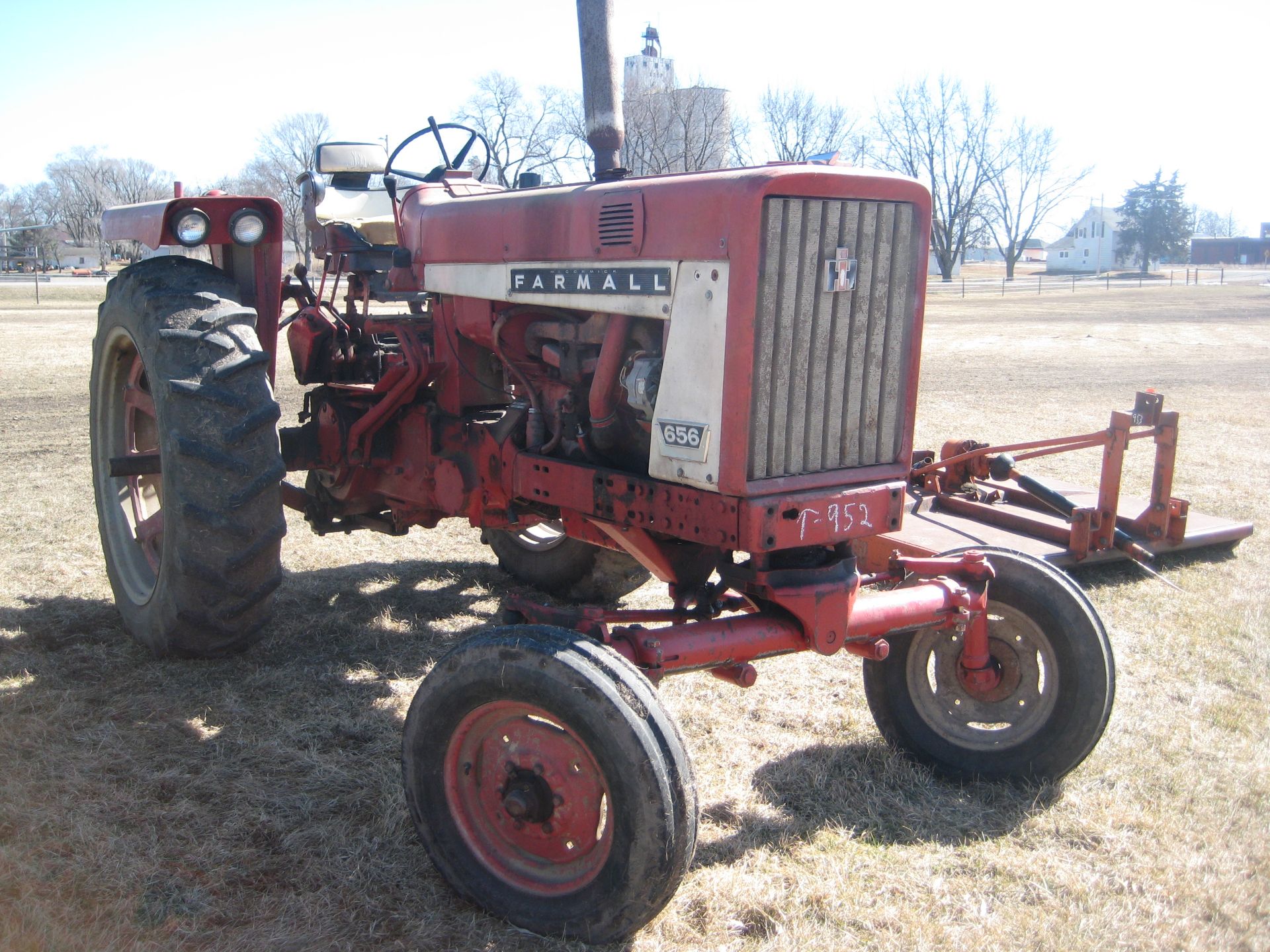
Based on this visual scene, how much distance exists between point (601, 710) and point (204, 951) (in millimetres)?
1043

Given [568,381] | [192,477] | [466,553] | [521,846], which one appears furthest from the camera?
[466,553]

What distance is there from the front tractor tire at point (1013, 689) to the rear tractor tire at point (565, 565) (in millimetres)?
1622

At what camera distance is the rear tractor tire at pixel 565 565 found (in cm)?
484

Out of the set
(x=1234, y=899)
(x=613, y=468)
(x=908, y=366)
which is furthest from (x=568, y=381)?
(x=1234, y=899)

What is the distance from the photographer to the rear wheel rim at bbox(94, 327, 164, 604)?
13.7 ft

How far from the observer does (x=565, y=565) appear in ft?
16.1

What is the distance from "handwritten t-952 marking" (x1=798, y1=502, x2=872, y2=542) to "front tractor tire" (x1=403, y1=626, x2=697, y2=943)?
1.89 ft

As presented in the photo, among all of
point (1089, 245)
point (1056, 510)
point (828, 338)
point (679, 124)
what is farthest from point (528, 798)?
point (1089, 245)

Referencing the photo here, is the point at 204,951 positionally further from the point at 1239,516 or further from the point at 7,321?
the point at 7,321

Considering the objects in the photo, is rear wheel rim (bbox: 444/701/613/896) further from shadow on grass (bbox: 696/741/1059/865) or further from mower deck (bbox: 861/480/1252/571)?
mower deck (bbox: 861/480/1252/571)

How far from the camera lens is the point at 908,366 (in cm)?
288

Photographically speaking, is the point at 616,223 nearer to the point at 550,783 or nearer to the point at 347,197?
the point at 550,783

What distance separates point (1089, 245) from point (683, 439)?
306 ft

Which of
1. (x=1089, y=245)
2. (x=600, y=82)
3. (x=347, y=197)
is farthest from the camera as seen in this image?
(x=1089, y=245)
